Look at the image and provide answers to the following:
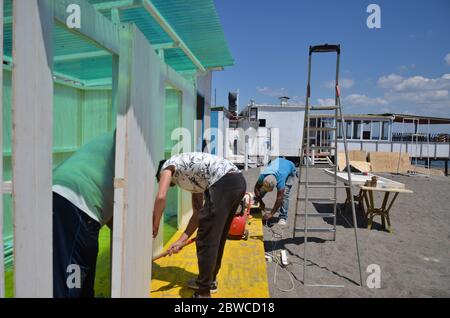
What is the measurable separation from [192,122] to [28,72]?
4.03 metres

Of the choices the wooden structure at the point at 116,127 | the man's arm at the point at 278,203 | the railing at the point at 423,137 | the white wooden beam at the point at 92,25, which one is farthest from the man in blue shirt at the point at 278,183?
the railing at the point at 423,137

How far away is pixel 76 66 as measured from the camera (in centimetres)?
514

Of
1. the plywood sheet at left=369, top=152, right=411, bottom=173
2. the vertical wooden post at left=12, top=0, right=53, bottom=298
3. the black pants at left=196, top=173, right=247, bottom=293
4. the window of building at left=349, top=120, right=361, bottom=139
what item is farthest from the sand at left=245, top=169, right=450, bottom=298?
the window of building at left=349, top=120, right=361, bottom=139

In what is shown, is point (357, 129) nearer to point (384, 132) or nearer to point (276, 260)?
point (384, 132)

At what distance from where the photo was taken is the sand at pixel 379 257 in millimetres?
3867

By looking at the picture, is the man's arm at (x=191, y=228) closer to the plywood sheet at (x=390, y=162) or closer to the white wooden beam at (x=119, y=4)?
the white wooden beam at (x=119, y=4)

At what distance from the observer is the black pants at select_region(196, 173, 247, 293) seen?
2.82m

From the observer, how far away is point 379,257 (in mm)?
4965

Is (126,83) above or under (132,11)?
under

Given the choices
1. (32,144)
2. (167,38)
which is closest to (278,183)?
(167,38)

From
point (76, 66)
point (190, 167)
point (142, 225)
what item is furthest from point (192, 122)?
point (142, 225)

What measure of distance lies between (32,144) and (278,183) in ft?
15.9
